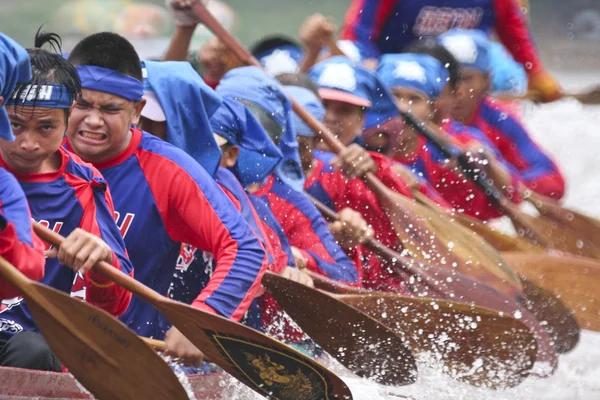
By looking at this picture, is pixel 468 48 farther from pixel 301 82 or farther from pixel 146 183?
pixel 146 183

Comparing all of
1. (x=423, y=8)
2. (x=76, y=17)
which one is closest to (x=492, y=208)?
(x=423, y=8)

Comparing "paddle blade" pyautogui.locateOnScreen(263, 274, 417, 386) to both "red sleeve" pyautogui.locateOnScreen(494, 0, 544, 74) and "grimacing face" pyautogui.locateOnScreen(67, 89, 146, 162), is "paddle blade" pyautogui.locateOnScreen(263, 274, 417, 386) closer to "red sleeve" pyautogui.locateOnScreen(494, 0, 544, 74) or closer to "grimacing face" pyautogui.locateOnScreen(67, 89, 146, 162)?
"grimacing face" pyautogui.locateOnScreen(67, 89, 146, 162)

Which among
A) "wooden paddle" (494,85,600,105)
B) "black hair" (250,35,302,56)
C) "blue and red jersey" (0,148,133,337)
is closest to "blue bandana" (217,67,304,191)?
"blue and red jersey" (0,148,133,337)

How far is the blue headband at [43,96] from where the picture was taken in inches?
109

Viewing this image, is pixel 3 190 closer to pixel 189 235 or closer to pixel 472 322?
pixel 189 235

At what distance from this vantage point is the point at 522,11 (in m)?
7.66

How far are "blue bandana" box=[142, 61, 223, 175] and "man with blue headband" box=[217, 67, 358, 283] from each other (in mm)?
615

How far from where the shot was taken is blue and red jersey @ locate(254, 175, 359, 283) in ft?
14.2

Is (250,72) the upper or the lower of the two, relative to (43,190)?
lower

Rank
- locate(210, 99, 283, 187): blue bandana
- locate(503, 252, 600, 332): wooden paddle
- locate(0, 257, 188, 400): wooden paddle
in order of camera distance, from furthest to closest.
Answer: locate(503, 252, 600, 332): wooden paddle < locate(210, 99, 283, 187): blue bandana < locate(0, 257, 188, 400): wooden paddle

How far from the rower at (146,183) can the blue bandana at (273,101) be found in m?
0.93

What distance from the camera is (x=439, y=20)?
7.00 meters

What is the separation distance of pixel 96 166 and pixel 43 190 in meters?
0.42

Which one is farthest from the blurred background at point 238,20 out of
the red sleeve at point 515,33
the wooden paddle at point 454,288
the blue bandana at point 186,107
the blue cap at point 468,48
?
the blue bandana at point 186,107
